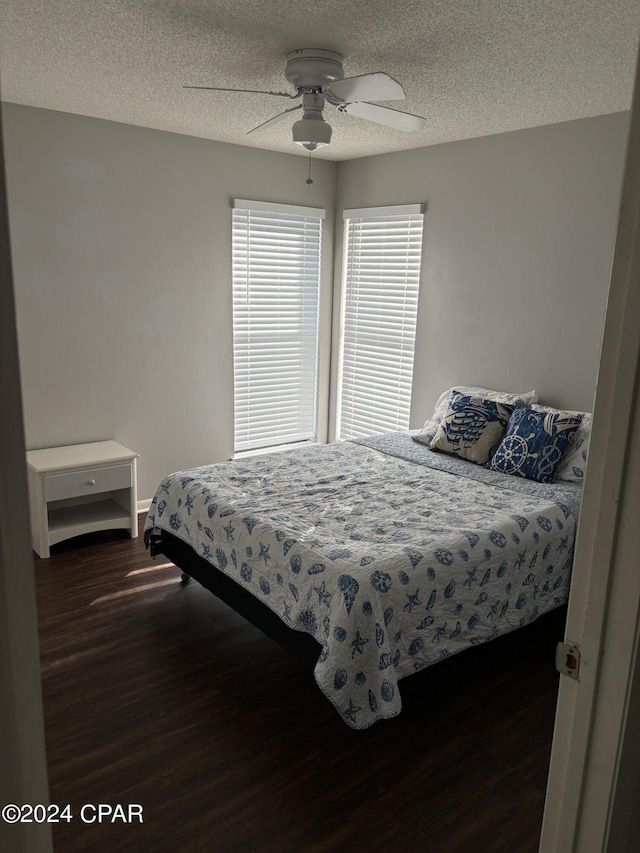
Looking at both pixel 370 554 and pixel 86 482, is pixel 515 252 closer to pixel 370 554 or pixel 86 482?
pixel 370 554

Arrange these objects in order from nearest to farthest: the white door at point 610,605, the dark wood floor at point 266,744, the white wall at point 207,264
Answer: the white door at point 610,605 < the dark wood floor at point 266,744 < the white wall at point 207,264

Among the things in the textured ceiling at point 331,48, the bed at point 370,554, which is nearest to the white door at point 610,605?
the bed at point 370,554

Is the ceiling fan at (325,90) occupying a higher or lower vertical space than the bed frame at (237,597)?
higher

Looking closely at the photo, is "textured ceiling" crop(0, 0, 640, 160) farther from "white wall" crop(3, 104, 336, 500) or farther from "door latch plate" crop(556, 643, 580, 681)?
"door latch plate" crop(556, 643, 580, 681)

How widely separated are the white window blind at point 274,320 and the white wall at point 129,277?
0.12m

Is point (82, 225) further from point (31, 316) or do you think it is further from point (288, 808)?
point (288, 808)

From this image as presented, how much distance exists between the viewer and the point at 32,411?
404 centimetres

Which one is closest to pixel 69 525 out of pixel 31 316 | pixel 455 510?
pixel 31 316

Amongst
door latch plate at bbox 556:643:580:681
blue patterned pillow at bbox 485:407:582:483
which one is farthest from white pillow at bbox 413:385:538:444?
door latch plate at bbox 556:643:580:681

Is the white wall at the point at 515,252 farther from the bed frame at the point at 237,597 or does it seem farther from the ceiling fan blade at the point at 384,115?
the bed frame at the point at 237,597

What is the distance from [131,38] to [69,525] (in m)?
2.68

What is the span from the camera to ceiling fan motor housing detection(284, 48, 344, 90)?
2682mm

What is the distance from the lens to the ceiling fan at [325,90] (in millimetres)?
2623

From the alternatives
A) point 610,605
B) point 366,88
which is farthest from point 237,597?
point 366,88
